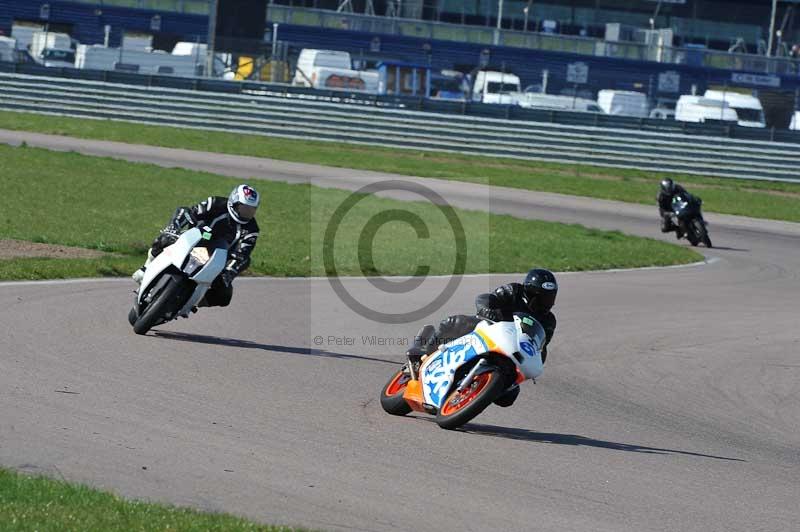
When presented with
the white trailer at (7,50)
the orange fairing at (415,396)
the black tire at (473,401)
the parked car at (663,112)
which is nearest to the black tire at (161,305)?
the orange fairing at (415,396)

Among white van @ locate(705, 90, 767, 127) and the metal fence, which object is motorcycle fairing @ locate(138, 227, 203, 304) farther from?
the metal fence

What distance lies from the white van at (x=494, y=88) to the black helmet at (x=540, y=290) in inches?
1396

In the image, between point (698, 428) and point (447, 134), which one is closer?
point (698, 428)

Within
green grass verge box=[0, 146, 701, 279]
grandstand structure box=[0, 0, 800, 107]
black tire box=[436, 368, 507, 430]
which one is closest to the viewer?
black tire box=[436, 368, 507, 430]

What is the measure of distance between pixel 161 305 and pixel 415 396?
3.19 meters

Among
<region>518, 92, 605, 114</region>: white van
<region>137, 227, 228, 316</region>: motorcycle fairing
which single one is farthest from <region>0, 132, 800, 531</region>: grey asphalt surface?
<region>518, 92, 605, 114</region>: white van

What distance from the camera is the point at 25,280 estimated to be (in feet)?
44.2

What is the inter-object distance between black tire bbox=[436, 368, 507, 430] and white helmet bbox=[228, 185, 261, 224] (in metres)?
3.40

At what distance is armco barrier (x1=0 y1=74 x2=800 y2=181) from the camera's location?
36531mm

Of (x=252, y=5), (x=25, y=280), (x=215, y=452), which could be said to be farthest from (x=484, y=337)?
(x=252, y=5)

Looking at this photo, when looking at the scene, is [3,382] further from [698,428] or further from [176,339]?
[698,428]

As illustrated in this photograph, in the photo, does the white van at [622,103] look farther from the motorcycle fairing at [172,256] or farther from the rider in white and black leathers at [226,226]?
the motorcycle fairing at [172,256]

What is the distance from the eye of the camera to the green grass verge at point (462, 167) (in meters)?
32.6

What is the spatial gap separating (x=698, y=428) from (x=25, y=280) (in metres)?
7.53
